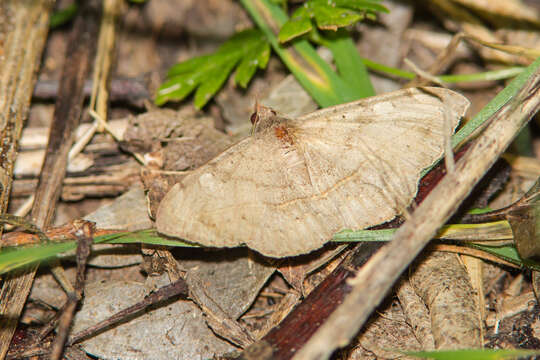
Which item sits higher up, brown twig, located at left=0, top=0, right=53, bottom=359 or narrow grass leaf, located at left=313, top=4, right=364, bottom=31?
brown twig, located at left=0, top=0, right=53, bottom=359

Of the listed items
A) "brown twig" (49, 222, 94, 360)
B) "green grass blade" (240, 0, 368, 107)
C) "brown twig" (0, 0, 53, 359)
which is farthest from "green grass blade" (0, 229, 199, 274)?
"green grass blade" (240, 0, 368, 107)

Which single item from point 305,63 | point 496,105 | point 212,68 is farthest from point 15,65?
point 496,105

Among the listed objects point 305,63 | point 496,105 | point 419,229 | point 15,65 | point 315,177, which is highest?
point 15,65

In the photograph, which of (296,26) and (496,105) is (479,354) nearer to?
(496,105)

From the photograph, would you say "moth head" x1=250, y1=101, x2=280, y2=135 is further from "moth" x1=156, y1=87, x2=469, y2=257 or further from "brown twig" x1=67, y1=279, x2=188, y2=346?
"brown twig" x1=67, y1=279, x2=188, y2=346

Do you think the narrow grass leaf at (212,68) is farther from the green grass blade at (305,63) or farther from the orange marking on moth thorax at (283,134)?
the orange marking on moth thorax at (283,134)

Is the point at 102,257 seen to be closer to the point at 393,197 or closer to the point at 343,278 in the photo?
the point at 343,278

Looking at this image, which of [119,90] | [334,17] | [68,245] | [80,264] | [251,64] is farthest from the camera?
[119,90]
